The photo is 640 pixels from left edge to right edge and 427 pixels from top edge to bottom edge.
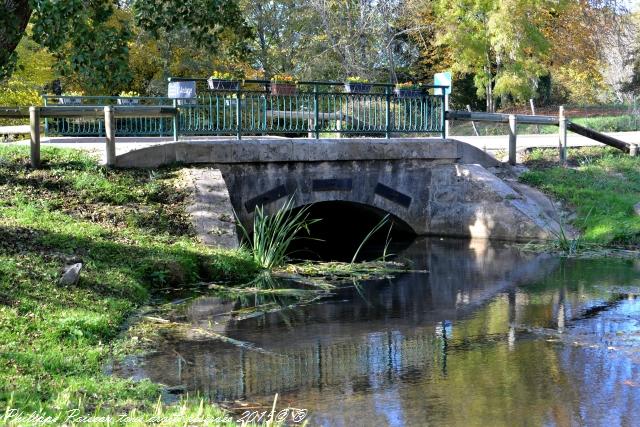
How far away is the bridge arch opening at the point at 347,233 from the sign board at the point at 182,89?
10.6 feet

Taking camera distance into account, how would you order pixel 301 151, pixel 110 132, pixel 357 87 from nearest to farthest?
pixel 110 132 → pixel 301 151 → pixel 357 87

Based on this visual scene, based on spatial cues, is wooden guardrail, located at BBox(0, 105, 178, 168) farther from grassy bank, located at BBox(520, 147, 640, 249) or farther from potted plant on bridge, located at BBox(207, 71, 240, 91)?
grassy bank, located at BBox(520, 147, 640, 249)

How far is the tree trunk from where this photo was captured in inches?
368

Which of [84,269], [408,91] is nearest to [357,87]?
[408,91]

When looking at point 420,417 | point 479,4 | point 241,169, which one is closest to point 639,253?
point 241,169

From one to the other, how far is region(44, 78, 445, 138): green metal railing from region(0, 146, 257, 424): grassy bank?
1421 millimetres

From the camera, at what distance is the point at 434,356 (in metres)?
8.80

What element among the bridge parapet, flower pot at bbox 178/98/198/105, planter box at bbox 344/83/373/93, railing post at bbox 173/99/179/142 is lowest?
the bridge parapet

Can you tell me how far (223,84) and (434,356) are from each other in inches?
Answer: 340

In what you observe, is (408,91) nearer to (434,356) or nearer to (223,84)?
(223,84)

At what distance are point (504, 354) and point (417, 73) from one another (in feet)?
105

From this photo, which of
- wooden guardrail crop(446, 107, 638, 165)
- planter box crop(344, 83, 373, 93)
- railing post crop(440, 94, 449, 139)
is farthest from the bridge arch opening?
wooden guardrail crop(446, 107, 638, 165)

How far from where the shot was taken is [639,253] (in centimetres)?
1559

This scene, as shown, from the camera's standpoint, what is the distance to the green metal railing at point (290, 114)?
15.8 m
